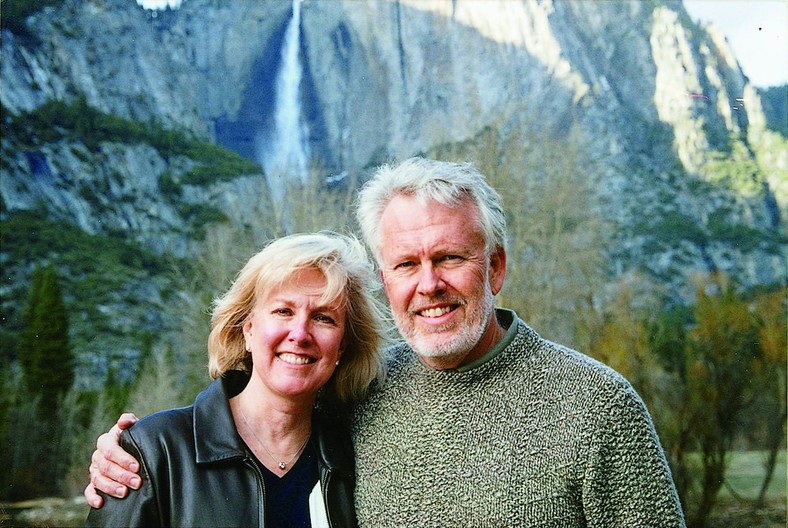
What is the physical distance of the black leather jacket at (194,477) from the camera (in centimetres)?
161

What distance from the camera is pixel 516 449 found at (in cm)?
177

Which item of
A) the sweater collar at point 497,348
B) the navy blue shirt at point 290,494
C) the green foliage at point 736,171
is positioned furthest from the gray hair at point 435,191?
the green foliage at point 736,171

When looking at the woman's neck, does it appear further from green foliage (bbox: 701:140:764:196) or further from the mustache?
green foliage (bbox: 701:140:764:196)

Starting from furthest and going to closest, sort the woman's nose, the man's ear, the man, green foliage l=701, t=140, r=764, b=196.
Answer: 1. green foliage l=701, t=140, r=764, b=196
2. the man's ear
3. the woman's nose
4. the man

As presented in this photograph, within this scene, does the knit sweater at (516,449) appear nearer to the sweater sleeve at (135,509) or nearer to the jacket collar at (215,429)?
the jacket collar at (215,429)

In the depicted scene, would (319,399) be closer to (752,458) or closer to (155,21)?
(752,458)

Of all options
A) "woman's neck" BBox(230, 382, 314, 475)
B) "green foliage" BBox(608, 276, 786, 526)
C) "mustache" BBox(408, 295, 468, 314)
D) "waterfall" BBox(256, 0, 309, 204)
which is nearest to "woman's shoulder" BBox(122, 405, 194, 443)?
"woman's neck" BBox(230, 382, 314, 475)

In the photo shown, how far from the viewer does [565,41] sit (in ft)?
54.4

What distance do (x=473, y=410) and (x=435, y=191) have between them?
581mm

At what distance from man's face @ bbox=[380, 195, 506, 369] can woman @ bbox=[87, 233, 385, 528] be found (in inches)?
7.2

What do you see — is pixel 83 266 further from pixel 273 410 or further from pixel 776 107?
pixel 273 410

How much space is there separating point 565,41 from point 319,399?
1600 cm

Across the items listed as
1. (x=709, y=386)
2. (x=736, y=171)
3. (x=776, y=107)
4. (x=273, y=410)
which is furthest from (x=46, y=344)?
(x=776, y=107)

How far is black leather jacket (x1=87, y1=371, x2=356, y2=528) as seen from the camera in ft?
5.29
